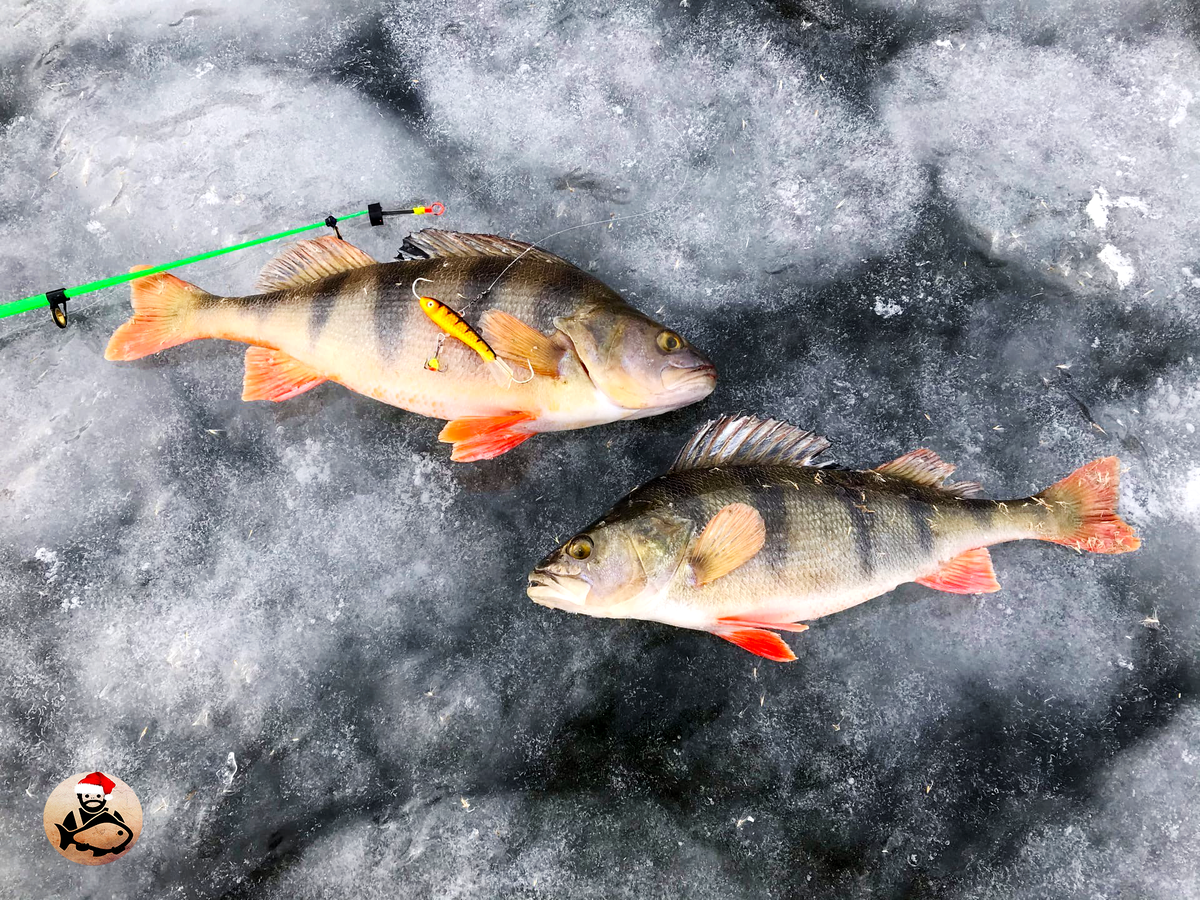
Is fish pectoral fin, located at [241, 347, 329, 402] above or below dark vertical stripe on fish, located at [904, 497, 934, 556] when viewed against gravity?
above

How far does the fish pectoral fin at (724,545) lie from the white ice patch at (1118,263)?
2.56 m

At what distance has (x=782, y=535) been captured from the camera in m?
3.30

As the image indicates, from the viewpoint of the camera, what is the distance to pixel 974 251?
4.09m

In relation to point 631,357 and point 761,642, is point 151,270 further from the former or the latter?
point 761,642

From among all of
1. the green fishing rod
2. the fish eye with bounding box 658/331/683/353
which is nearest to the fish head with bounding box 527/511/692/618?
the fish eye with bounding box 658/331/683/353

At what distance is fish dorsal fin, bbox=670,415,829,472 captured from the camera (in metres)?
3.51

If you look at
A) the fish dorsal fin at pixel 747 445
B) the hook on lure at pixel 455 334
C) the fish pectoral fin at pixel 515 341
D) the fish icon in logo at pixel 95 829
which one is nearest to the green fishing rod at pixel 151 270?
the hook on lure at pixel 455 334

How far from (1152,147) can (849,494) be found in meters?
2.75

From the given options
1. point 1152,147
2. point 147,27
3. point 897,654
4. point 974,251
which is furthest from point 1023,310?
point 147,27

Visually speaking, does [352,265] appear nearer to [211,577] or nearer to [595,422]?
[595,422]

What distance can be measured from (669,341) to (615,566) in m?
1.09

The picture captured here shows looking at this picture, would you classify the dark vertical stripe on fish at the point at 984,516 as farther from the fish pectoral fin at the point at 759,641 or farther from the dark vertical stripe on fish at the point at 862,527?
the fish pectoral fin at the point at 759,641

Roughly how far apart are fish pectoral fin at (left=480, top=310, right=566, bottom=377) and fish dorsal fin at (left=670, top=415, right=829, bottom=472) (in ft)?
2.63

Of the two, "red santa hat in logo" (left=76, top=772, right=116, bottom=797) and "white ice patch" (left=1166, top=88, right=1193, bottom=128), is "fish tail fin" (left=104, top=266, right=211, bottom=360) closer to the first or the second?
"red santa hat in logo" (left=76, top=772, right=116, bottom=797)
